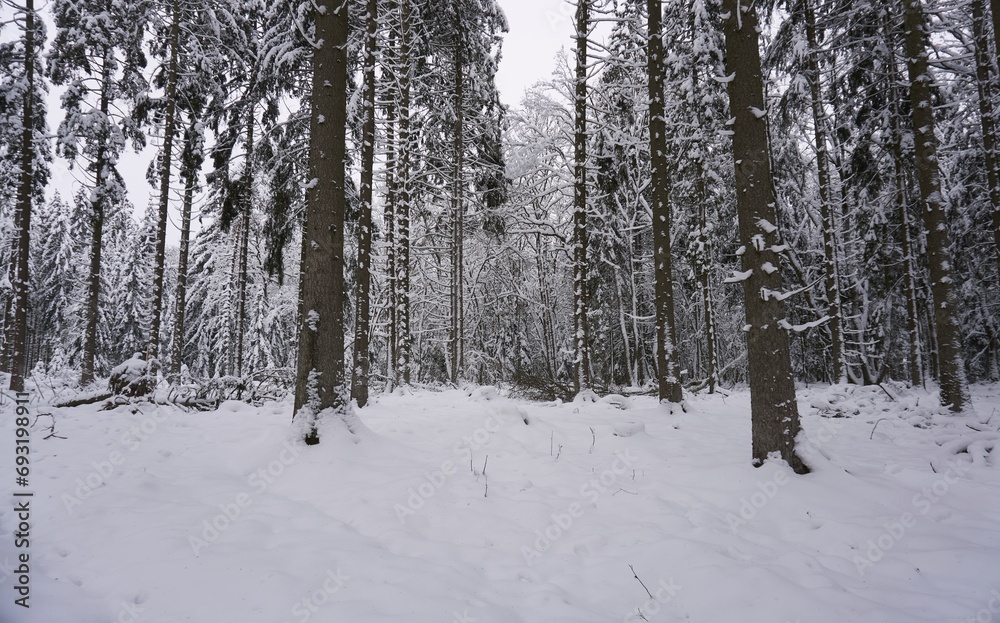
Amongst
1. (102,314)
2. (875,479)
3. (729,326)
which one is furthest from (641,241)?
(102,314)

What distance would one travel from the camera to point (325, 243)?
6.00 m

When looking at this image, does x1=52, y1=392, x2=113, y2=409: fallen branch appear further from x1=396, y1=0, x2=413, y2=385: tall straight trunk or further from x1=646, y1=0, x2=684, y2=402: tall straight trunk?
x1=646, y1=0, x2=684, y2=402: tall straight trunk

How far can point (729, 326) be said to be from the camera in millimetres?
25938

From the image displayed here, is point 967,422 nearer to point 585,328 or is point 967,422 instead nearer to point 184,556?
point 585,328

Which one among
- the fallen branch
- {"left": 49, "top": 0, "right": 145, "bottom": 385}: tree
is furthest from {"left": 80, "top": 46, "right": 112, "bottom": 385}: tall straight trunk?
the fallen branch

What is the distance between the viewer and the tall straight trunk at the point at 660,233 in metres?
8.90

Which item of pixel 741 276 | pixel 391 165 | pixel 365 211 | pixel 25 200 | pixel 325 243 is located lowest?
pixel 741 276

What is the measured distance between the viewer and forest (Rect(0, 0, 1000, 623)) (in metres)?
3.21

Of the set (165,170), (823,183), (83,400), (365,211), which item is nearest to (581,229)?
(365,211)

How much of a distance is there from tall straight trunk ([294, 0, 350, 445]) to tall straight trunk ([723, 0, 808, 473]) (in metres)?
5.19

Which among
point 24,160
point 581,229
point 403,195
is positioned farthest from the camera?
point 24,160

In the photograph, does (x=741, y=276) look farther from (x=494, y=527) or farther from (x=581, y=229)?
(x=581, y=229)

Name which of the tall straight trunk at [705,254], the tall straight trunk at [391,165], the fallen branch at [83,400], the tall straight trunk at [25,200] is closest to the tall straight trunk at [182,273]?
the tall straight trunk at [25,200]

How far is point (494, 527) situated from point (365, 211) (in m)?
7.93
